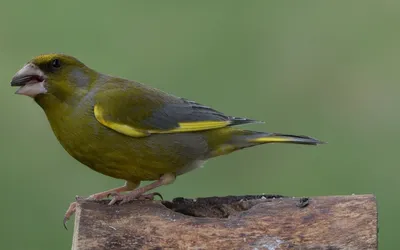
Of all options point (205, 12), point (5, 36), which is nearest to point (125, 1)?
point (205, 12)

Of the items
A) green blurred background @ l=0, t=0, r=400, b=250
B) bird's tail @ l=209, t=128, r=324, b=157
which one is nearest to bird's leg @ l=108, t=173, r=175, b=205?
bird's tail @ l=209, t=128, r=324, b=157

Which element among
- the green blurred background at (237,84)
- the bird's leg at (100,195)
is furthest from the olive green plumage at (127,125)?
the green blurred background at (237,84)

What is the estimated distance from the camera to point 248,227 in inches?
239

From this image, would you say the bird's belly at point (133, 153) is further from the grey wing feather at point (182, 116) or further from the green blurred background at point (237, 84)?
the green blurred background at point (237, 84)

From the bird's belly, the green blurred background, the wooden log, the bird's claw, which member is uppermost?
the green blurred background

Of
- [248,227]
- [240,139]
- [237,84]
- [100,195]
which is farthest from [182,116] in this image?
[237,84]

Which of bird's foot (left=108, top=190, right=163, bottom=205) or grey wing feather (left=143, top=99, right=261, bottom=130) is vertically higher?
grey wing feather (left=143, top=99, right=261, bottom=130)

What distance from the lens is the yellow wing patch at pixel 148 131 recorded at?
6664 millimetres

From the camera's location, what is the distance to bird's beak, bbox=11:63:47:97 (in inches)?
257

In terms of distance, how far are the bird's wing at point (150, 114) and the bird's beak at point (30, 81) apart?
35 cm

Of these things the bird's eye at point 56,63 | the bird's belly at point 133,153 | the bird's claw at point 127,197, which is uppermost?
the bird's eye at point 56,63

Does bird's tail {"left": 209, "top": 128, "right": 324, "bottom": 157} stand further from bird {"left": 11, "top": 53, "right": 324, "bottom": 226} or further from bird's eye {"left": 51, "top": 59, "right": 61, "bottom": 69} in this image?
bird's eye {"left": 51, "top": 59, "right": 61, "bottom": 69}

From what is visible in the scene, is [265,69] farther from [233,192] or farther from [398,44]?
[233,192]

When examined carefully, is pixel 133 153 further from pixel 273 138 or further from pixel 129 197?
pixel 273 138
